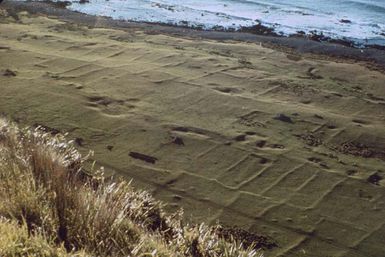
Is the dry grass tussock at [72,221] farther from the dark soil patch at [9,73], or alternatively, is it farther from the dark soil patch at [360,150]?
the dark soil patch at [9,73]

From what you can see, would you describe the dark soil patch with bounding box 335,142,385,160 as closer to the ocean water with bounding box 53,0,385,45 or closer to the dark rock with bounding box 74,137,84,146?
the dark rock with bounding box 74,137,84,146

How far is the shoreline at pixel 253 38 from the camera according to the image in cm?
1361

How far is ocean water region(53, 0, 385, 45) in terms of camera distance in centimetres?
1709

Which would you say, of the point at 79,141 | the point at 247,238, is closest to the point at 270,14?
the point at 79,141

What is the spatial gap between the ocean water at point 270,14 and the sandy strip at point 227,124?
5867mm

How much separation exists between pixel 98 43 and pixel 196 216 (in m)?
6.52

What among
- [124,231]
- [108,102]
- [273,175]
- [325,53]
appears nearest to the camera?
[124,231]

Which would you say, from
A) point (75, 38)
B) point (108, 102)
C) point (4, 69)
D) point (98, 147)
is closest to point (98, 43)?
point (75, 38)

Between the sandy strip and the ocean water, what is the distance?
19.2ft

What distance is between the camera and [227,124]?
754cm

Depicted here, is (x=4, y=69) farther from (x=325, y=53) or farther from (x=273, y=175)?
(x=325, y=53)

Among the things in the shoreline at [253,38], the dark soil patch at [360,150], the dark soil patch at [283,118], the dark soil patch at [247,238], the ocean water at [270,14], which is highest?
the ocean water at [270,14]

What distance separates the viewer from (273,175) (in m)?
6.35

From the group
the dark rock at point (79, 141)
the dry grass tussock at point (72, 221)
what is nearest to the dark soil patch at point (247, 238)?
the dry grass tussock at point (72, 221)
